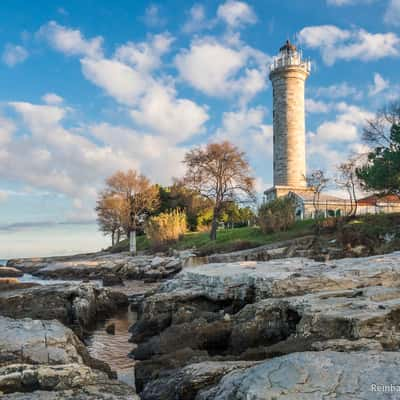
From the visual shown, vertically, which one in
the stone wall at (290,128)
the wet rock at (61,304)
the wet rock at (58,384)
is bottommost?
the wet rock at (61,304)

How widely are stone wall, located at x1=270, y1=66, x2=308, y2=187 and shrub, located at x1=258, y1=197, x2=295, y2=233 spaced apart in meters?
14.4

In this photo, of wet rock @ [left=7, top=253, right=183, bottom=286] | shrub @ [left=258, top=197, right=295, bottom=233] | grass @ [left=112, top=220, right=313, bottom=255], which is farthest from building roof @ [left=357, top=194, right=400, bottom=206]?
wet rock @ [left=7, top=253, right=183, bottom=286]

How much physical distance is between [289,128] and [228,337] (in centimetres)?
3986

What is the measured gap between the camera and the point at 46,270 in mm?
29344

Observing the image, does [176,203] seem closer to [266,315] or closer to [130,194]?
[130,194]

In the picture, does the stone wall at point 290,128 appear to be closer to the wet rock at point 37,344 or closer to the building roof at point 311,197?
the building roof at point 311,197

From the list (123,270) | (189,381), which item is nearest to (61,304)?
(189,381)

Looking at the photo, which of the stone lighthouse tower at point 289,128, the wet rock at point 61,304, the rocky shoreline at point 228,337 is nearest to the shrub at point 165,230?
the stone lighthouse tower at point 289,128

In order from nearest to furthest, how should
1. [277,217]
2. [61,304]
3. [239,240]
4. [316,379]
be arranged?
[316,379], [61,304], [239,240], [277,217]

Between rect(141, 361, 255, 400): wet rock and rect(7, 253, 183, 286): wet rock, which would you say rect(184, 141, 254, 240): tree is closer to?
rect(7, 253, 183, 286): wet rock

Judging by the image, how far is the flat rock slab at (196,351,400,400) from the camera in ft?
10.7

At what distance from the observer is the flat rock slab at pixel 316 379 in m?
3.25

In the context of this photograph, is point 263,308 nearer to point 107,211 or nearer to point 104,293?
point 104,293

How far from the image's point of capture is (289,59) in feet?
152
